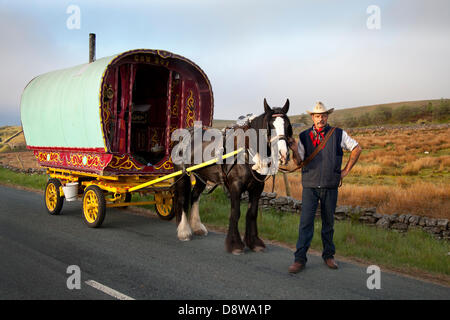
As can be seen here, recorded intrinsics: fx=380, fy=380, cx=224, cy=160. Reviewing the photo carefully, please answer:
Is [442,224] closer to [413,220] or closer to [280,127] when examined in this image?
[413,220]

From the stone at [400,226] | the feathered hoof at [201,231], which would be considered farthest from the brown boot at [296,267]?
the stone at [400,226]

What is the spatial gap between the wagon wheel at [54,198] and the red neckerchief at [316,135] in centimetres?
625

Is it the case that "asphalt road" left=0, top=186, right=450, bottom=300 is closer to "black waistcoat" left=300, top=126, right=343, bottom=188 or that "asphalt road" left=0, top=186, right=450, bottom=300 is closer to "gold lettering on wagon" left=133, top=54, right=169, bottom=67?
"black waistcoat" left=300, top=126, right=343, bottom=188

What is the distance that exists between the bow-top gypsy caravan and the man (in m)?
2.96

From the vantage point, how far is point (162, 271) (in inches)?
195

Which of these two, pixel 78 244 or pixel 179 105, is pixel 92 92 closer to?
pixel 179 105

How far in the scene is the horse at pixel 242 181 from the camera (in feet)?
16.6

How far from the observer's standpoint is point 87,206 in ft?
25.4

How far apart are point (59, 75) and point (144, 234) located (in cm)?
448

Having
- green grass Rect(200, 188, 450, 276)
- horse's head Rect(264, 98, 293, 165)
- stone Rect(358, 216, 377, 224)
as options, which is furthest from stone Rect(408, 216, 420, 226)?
horse's head Rect(264, 98, 293, 165)

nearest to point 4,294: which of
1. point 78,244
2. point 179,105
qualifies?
point 78,244

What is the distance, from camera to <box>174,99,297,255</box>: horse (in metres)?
5.06

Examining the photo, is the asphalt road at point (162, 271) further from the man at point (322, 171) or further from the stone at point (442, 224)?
the stone at point (442, 224)
